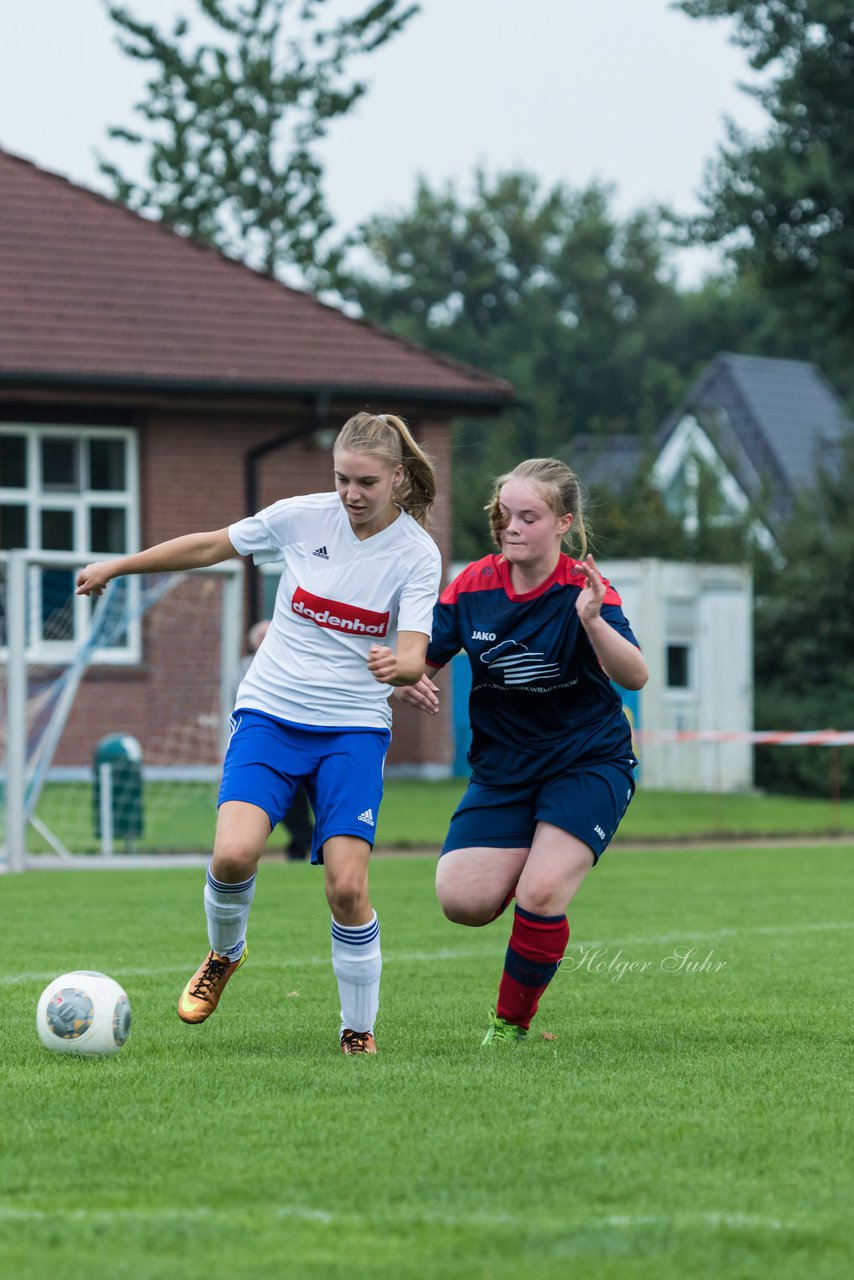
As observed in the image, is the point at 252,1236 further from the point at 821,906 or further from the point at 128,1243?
the point at 821,906

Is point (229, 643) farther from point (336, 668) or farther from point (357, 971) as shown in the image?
point (357, 971)

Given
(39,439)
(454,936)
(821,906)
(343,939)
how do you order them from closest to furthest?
(343,939) → (454,936) → (821,906) → (39,439)

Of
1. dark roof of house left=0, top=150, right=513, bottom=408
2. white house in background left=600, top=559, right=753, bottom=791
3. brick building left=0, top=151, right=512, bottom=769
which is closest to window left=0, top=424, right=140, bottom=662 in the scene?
brick building left=0, top=151, right=512, bottom=769

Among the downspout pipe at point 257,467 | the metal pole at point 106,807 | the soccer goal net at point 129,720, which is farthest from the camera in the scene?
the downspout pipe at point 257,467

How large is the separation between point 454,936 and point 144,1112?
509 cm

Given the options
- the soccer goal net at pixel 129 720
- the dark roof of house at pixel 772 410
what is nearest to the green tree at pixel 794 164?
the soccer goal net at pixel 129 720

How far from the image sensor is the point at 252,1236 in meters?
3.75

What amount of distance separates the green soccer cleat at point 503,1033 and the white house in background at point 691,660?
18.9 m

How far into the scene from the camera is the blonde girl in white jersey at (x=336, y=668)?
6.09 metres

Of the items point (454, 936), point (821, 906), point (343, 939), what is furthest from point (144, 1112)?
point (821, 906)

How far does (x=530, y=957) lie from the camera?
6.24 meters

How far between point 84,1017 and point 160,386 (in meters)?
17.0

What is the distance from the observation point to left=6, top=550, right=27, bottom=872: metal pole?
46.5 feet

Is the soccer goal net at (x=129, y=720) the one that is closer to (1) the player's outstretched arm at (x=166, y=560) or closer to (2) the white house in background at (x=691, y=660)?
(1) the player's outstretched arm at (x=166, y=560)
